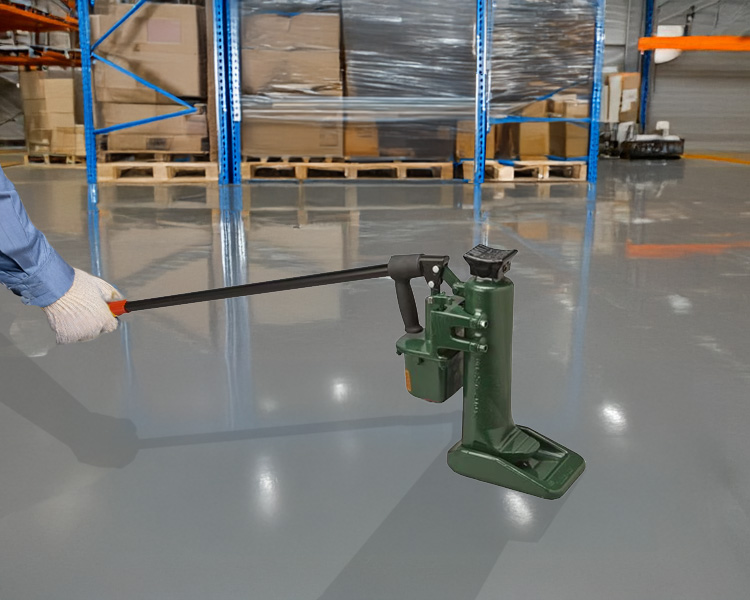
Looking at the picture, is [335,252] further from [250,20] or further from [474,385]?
[250,20]

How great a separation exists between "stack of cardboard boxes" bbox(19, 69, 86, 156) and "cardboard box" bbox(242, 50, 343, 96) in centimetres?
351

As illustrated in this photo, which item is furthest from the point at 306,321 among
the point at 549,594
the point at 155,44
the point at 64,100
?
the point at 64,100

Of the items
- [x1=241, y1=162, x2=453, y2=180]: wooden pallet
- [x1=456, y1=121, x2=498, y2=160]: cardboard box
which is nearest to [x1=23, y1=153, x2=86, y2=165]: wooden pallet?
[x1=241, y1=162, x2=453, y2=180]: wooden pallet

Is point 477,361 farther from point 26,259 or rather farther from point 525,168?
point 525,168

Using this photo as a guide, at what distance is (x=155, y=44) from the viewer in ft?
25.7

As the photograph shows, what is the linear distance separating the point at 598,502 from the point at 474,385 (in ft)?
1.12

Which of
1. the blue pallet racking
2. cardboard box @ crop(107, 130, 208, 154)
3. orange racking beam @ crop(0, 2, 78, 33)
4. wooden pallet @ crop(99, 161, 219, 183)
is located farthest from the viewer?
orange racking beam @ crop(0, 2, 78, 33)

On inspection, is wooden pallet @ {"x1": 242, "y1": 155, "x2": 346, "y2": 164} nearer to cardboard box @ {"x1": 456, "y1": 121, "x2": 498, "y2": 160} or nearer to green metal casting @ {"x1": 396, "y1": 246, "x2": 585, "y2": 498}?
cardboard box @ {"x1": 456, "y1": 121, "x2": 498, "y2": 160}

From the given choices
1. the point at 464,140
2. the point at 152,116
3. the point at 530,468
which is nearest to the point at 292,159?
the point at 152,116

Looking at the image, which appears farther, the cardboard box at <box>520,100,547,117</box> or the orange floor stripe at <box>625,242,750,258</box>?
the cardboard box at <box>520,100,547,117</box>

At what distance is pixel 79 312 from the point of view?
1.45 metres

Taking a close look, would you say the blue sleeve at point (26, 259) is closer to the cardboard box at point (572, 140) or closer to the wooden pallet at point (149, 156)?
the wooden pallet at point (149, 156)

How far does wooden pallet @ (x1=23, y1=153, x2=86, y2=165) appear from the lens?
10.6 m

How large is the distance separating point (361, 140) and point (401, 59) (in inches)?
38.1
